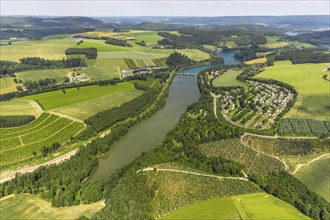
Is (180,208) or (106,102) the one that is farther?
(106,102)

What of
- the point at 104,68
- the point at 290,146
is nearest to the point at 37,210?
the point at 290,146

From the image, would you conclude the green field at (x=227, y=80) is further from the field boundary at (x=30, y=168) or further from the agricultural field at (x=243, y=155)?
the field boundary at (x=30, y=168)

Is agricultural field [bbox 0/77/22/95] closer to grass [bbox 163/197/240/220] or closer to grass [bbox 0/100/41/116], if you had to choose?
grass [bbox 0/100/41/116]

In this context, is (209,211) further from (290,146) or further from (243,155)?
(290,146)

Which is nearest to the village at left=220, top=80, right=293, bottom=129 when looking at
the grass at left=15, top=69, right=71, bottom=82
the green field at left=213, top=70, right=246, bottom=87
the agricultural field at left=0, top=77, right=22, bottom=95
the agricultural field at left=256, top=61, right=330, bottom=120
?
the agricultural field at left=256, top=61, right=330, bottom=120

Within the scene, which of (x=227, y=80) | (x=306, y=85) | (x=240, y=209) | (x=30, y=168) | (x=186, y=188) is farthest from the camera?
(x=227, y=80)

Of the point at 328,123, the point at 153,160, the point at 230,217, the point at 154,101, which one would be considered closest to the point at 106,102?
the point at 154,101

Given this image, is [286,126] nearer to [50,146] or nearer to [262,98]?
[262,98]
